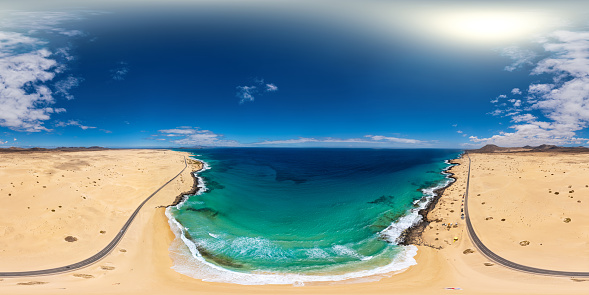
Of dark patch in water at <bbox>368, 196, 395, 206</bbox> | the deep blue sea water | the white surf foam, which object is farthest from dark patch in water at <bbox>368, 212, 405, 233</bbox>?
dark patch in water at <bbox>368, 196, 395, 206</bbox>

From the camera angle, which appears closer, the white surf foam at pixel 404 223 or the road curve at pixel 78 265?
the road curve at pixel 78 265

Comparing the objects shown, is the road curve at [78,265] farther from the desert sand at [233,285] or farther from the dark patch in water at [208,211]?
the dark patch in water at [208,211]

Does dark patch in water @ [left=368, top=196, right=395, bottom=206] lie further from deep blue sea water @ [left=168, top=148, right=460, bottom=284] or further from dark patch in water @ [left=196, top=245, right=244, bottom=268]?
dark patch in water @ [left=196, top=245, right=244, bottom=268]

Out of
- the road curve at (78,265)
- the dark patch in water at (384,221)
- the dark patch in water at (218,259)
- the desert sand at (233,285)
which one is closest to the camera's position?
the desert sand at (233,285)

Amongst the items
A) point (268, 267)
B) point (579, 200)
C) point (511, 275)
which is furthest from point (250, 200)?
point (579, 200)

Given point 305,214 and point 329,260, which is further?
point 305,214

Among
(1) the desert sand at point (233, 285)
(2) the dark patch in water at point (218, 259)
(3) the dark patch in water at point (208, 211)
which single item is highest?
(1) the desert sand at point (233, 285)

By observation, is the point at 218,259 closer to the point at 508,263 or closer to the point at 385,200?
the point at 508,263

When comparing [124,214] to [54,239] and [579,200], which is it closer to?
[54,239]

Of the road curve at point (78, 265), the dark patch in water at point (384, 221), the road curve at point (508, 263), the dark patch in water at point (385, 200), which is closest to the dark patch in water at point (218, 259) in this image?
the road curve at point (78, 265)
